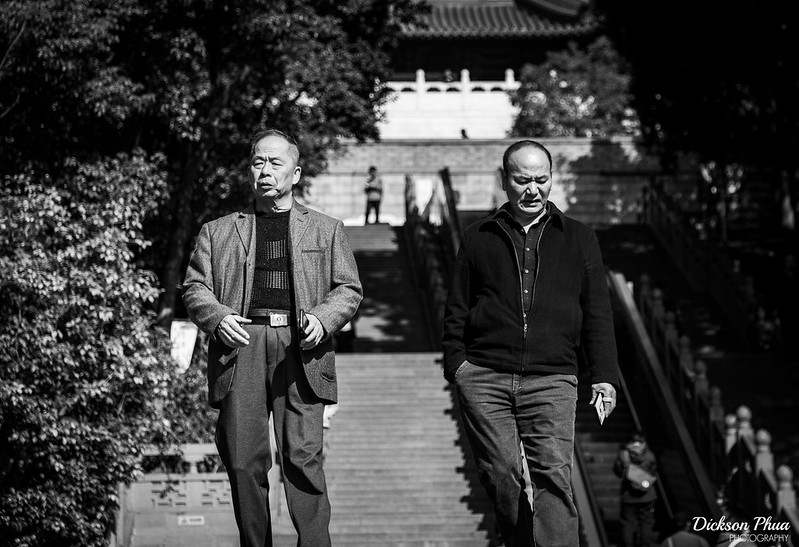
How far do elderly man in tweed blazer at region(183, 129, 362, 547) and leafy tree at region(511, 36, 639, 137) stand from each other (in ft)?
90.7

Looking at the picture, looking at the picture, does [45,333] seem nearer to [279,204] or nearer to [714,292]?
[279,204]

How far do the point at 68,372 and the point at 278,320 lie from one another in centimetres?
572

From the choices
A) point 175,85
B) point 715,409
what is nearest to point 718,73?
point 715,409

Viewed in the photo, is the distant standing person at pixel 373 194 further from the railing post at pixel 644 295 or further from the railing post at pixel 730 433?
the railing post at pixel 730 433

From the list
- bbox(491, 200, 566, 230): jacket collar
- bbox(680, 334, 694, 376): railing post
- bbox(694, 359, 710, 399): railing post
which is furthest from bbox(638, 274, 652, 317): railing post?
bbox(491, 200, 566, 230): jacket collar

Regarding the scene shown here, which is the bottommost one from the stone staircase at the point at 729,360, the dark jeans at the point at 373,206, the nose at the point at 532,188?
the stone staircase at the point at 729,360

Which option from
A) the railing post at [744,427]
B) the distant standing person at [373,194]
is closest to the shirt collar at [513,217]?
the railing post at [744,427]

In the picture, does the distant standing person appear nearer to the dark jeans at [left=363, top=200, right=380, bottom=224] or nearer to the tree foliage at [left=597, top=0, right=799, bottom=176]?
the dark jeans at [left=363, top=200, right=380, bottom=224]

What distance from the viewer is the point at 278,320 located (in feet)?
21.0

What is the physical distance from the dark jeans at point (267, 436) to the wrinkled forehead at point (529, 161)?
134 cm

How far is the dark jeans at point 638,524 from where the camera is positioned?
42.9 ft

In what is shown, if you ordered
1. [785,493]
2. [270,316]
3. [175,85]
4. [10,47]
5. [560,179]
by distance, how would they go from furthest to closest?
1. [560,179]
2. [175,85]
3. [10,47]
4. [785,493]
5. [270,316]

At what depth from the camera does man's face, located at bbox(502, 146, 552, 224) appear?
6.47 metres

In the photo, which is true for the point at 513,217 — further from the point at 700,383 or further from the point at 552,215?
the point at 700,383
